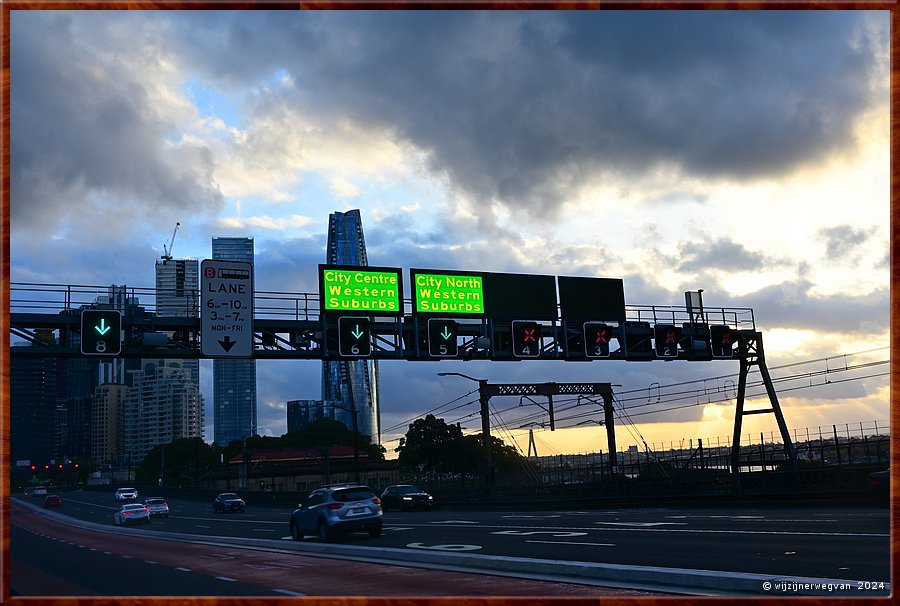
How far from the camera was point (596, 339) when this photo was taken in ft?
119

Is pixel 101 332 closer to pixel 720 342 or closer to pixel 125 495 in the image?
pixel 720 342

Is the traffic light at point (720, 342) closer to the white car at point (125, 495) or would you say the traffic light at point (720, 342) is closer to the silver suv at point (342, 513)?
the silver suv at point (342, 513)

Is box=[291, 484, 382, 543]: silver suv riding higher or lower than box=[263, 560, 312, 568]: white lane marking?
higher

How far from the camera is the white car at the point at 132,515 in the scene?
4809cm

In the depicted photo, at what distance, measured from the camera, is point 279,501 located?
243ft

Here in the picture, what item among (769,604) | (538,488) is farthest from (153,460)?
(769,604)

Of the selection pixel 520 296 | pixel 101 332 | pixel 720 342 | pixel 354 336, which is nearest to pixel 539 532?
pixel 354 336

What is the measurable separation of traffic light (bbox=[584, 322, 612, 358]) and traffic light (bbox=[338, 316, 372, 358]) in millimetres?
9942

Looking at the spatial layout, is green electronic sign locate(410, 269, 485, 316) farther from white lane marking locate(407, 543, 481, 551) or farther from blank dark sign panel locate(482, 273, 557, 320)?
white lane marking locate(407, 543, 481, 551)

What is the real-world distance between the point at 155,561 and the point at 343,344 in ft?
38.2

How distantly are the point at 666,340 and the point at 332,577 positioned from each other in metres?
25.0

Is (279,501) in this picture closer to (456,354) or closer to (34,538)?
(34,538)

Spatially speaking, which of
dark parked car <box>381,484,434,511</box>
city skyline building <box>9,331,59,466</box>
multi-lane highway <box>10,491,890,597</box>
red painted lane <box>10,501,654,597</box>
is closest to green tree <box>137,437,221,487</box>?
city skyline building <box>9,331,59,466</box>

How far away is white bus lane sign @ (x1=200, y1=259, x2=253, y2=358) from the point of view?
24531mm
